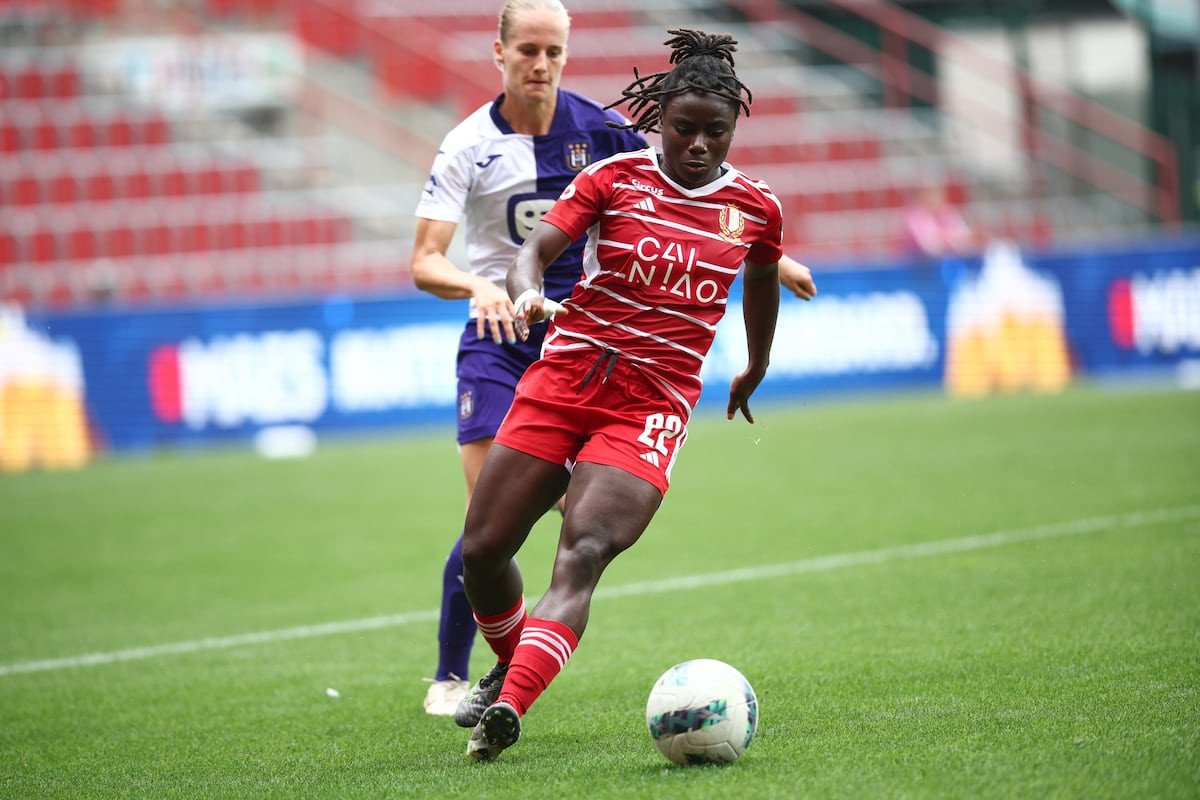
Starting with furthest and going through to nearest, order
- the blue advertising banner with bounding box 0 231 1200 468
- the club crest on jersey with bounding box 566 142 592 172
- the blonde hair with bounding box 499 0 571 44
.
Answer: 1. the blue advertising banner with bounding box 0 231 1200 468
2. the club crest on jersey with bounding box 566 142 592 172
3. the blonde hair with bounding box 499 0 571 44

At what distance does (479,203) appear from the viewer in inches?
Answer: 230

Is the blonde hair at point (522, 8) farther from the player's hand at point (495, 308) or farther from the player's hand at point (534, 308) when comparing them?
the player's hand at point (534, 308)

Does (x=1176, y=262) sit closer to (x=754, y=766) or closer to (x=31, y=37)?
(x=754, y=766)

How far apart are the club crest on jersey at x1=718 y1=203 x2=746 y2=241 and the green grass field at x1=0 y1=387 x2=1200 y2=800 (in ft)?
5.41

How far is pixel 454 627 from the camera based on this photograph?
19.8 feet

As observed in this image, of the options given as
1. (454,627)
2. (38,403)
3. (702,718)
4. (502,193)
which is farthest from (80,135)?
(702,718)

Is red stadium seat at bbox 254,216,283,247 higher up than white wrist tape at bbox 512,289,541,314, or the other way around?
white wrist tape at bbox 512,289,541,314

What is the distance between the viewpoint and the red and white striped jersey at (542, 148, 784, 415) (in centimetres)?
476

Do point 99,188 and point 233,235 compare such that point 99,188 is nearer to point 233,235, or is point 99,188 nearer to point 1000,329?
point 233,235

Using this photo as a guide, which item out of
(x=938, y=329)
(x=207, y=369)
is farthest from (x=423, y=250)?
(x=938, y=329)

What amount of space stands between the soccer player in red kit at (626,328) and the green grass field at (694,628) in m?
0.78

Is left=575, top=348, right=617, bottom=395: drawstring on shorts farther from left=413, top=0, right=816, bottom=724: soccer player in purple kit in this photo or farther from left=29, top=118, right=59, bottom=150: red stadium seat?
left=29, top=118, right=59, bottom=150: red stadium seat

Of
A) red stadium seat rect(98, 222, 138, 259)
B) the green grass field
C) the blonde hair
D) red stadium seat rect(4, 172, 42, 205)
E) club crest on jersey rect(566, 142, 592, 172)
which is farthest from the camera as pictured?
red stadium seat rect(4, 172, 42, 205)

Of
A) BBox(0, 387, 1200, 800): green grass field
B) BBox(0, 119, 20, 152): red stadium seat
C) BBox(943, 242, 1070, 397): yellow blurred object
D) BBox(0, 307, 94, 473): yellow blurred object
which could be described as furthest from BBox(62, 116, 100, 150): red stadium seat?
BBox(943, 242, 1070, 397): yellow blurred object
